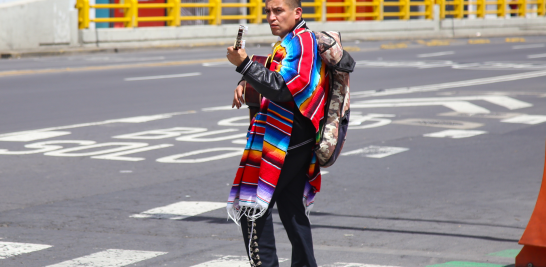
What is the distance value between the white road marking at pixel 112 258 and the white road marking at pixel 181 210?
3.38 ft

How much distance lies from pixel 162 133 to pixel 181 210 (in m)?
3.98

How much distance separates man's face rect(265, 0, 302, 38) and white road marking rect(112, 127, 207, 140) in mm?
6400

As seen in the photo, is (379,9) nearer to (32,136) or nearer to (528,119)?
(528,119)

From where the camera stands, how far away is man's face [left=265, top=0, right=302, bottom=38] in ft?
12.2

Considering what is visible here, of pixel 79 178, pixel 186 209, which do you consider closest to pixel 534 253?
pixel 186 209

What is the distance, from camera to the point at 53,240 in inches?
217

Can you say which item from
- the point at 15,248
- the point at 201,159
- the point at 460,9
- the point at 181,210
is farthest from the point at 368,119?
the point at 460,9

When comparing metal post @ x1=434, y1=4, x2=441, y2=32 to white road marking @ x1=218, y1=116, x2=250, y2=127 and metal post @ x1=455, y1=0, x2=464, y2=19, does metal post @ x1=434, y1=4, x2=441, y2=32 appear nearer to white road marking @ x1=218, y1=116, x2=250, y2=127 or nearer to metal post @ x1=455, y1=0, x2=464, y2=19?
metal post @ x1=455, y1=0, x2=464, y2=19

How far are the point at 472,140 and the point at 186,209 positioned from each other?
4666mm

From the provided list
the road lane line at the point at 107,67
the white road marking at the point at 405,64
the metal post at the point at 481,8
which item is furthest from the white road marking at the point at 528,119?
the metal post at the point at 481,8

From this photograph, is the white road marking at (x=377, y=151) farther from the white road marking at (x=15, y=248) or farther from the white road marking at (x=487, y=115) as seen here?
the white road marking at (x=15, y=248)

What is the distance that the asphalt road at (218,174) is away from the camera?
5387mm

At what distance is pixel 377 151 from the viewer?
30.2 feet

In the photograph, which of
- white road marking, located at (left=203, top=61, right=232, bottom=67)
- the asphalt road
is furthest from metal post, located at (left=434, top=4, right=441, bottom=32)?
the asphalt road
